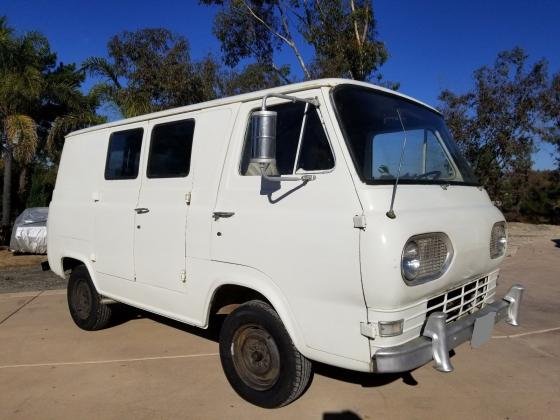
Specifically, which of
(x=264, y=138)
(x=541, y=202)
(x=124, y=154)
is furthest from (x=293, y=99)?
(x=541, y=202)

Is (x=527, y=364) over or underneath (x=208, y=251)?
underneath

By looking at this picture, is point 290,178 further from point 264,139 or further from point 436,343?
point 436,343

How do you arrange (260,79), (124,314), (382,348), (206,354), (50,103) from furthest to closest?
(50,103)
(260,79)
(124,314)
(206,354)
(382,348)

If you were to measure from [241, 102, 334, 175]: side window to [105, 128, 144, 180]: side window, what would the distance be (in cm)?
172

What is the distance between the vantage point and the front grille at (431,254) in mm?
3121

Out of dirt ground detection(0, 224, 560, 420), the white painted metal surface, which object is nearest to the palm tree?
dirt ground detection(0, 224, 560, 420)

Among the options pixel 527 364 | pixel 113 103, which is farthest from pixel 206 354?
pixel 113 103

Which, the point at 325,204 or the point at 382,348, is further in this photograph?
the point at 325,204

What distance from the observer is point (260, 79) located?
634 inches

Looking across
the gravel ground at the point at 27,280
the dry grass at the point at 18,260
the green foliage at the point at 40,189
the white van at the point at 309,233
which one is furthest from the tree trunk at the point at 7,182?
the white van at the point at 309,233

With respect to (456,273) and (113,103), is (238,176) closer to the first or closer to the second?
(456,273)

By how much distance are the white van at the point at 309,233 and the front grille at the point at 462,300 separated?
0.02 meters

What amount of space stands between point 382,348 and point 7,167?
15.2 metres

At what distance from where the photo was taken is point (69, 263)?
5.79 meters
